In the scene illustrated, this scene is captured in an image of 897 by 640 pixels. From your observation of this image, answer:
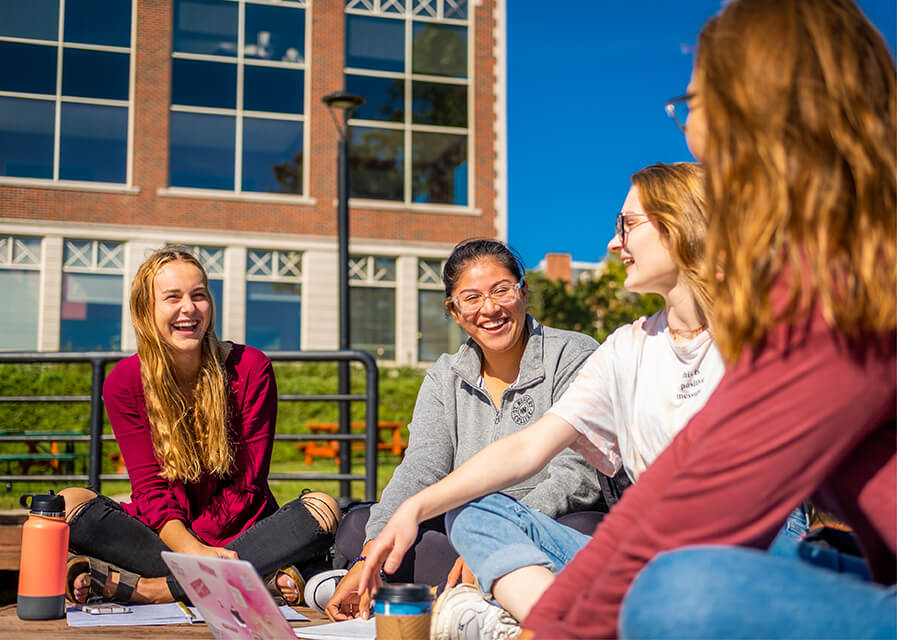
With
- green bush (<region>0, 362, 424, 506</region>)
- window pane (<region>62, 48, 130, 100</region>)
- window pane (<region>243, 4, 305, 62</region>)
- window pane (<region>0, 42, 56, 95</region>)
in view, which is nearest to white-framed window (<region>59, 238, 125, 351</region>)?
window pane (<region>62, 48, 130, 100</region>)

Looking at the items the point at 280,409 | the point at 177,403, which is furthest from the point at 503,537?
the point at 280,409

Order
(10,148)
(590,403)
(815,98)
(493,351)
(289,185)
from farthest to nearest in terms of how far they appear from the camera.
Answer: (289,185), (10,148), (493,351), (590,403), (815,98)

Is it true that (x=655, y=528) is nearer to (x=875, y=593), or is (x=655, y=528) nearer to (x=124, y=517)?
(x=875, y=593)

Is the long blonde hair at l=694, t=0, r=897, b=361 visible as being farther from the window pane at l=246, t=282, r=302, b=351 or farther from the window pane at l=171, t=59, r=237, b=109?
the window pane at l=171, t=59, r=237, b=109

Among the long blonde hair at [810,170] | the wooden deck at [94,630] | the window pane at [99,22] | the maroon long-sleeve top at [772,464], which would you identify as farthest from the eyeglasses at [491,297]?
the window pane at [99,22]

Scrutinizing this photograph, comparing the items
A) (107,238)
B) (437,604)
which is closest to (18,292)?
(107,238)

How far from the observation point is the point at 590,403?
6.65ft

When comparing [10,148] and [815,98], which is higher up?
[10,148]

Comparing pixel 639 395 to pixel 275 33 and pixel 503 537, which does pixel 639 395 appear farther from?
pixel 275 33

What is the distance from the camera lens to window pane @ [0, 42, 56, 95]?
1627 cm

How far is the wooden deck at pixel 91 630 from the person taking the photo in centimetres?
232

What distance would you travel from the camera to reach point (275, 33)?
1872 centimetres

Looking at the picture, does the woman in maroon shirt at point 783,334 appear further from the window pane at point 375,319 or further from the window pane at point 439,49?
the window pane at point 439,49

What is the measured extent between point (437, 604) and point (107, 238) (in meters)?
17.0
